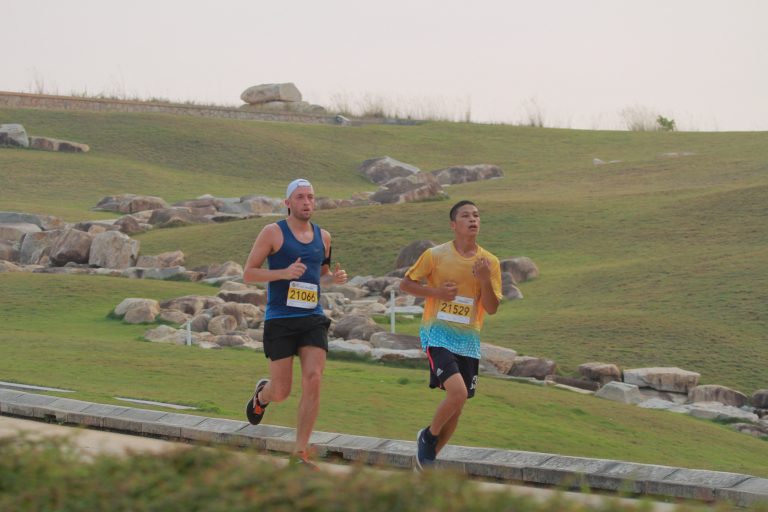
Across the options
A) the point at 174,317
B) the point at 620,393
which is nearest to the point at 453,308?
the point at 620,393

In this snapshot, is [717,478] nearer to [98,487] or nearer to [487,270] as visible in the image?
[487,270]

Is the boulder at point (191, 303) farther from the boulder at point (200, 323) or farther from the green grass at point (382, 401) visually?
the green grass at point (382, 401)

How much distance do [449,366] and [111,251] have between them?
25.3 metres

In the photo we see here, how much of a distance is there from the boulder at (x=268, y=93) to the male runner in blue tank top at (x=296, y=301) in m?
70.4

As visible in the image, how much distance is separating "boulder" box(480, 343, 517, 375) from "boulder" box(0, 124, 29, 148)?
41.3 metres

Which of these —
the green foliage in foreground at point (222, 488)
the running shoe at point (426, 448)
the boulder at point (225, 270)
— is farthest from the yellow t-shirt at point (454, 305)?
the boulder at point (225, 270)

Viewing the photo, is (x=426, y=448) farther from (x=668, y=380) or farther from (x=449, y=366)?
(x=668, y=380)

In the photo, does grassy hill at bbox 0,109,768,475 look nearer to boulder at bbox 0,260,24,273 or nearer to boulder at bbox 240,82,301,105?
boulder at bbox 0,260,24,273

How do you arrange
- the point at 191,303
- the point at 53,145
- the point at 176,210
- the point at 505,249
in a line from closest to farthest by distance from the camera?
the point at 191,303 → the point at 505,249 → the point at 176,210 → the point at 53,145

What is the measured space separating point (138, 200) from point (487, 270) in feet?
124

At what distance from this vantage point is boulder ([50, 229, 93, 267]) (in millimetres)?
34000

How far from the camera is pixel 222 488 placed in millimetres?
5367

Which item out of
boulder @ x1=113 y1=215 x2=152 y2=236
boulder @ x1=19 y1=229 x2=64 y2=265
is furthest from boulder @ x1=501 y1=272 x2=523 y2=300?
boulder @ x1=113 y1=215 x2=152 y2=236

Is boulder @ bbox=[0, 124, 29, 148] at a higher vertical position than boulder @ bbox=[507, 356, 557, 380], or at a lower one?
higher
